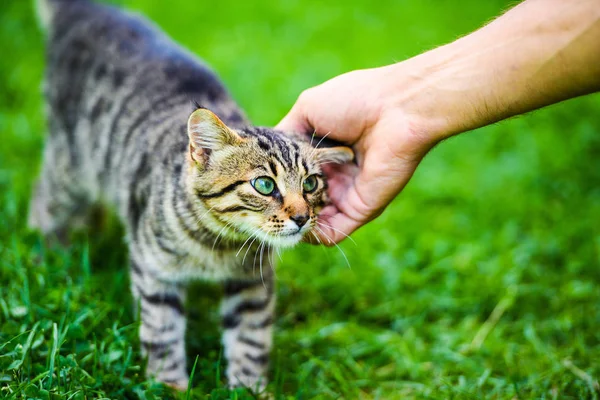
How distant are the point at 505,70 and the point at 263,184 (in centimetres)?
94

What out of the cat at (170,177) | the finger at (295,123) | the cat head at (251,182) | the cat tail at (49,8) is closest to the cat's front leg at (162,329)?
the cat at (170,177)

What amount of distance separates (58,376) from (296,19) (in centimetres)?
532

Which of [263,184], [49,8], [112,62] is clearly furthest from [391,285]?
[49,8]

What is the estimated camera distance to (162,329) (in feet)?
8.09

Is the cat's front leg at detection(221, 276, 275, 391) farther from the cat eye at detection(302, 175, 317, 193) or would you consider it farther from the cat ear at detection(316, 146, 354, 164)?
the cat ear at detection(316, 146, 354, 164)

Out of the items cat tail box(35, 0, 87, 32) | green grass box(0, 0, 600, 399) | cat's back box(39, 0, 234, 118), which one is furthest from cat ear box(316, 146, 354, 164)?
cat tail box(35, 0, 87, 32)

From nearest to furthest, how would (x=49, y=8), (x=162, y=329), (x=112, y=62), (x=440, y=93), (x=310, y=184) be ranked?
(x=440, y=93) < (x=310, y=184) < (x=162, y=329) < (x=112, y=62) < (x=49, y=8)

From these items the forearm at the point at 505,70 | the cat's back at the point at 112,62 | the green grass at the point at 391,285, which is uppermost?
the cat's back at the point at 112,62

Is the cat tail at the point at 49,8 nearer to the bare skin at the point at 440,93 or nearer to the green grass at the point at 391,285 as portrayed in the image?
the green grass at the point at 391,285

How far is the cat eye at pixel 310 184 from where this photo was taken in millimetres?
2309

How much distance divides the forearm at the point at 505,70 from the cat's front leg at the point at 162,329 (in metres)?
1.24

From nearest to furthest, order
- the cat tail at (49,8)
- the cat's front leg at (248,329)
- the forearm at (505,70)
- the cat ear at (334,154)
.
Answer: the forearm at (505,70) → the cat ear at (334,154) → the cat's front leg at (248,329) → the cat tail at (49,8)

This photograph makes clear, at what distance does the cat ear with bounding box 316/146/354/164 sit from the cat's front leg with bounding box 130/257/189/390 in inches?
33.3

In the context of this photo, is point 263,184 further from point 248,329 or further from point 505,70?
point 505,70
